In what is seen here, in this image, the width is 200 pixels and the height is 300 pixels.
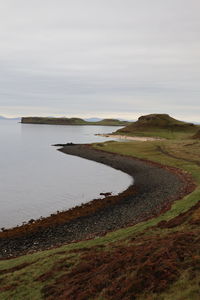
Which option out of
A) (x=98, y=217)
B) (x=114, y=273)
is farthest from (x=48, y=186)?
(x=114, y=273)

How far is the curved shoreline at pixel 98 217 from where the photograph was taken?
2230cm

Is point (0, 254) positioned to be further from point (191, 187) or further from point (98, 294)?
point (191, 187)

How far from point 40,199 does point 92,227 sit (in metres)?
14.9

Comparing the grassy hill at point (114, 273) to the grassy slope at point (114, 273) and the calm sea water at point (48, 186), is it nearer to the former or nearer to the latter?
the grassy slope at point (114, 273)

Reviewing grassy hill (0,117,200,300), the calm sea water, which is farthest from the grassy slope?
the calm sea water

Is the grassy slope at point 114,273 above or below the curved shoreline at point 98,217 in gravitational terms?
above

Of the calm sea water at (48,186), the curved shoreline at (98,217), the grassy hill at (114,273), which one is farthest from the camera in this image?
the calm sea water at (48,186)

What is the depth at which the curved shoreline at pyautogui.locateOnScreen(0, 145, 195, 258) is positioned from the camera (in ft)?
73.2

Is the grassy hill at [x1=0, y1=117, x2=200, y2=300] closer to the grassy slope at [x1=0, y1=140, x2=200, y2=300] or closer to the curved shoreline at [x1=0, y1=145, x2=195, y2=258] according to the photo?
the grassy slope at [x1=0, y1=140, x2=200, y2=300]

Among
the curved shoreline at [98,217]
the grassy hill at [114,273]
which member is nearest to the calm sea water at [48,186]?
the curved shoreline at [98,217]

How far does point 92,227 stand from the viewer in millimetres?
24953

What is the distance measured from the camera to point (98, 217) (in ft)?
92.3

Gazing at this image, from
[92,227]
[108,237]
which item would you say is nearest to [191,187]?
[92,227]

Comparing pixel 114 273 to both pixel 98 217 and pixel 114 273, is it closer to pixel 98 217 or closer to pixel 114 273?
pixel 114 273
